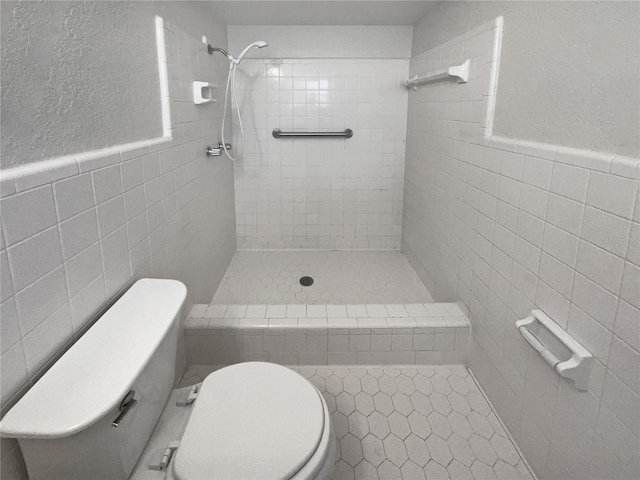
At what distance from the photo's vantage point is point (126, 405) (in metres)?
0.94

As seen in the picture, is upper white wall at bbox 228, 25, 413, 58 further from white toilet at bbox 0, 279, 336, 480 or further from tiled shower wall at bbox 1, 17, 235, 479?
white toilet at bbox 0, 279, 336, 480

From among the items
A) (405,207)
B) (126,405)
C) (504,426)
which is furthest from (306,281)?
(126,405)

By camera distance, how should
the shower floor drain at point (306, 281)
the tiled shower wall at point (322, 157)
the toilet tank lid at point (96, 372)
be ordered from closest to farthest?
the toilet tank lid at point (96, 372) < the shower floor drain at point (306, 281) < the tiled shower wall at point (322, 157)

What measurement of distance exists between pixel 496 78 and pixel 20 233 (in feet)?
5.52

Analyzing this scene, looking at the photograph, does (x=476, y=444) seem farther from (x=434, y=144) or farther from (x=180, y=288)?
(x=434, y=144)

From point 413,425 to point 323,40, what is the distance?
250cm

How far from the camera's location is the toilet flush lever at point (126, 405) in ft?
2.94

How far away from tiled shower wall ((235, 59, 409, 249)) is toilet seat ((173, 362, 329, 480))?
2.17 metres

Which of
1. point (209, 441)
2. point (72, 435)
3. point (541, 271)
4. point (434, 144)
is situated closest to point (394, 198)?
point (434, 144)

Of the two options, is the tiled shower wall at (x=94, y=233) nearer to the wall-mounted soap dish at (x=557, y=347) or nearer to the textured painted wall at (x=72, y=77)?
the textured painted wall at (x=72, y=77)

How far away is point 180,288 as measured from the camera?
1.26m

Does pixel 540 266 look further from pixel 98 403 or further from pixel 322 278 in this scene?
pixel 322 278

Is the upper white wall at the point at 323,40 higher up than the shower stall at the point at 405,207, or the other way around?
the upper white wall at the point at 323,40

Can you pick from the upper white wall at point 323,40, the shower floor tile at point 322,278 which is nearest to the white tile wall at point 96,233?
the shower floor tile at point 322,278
